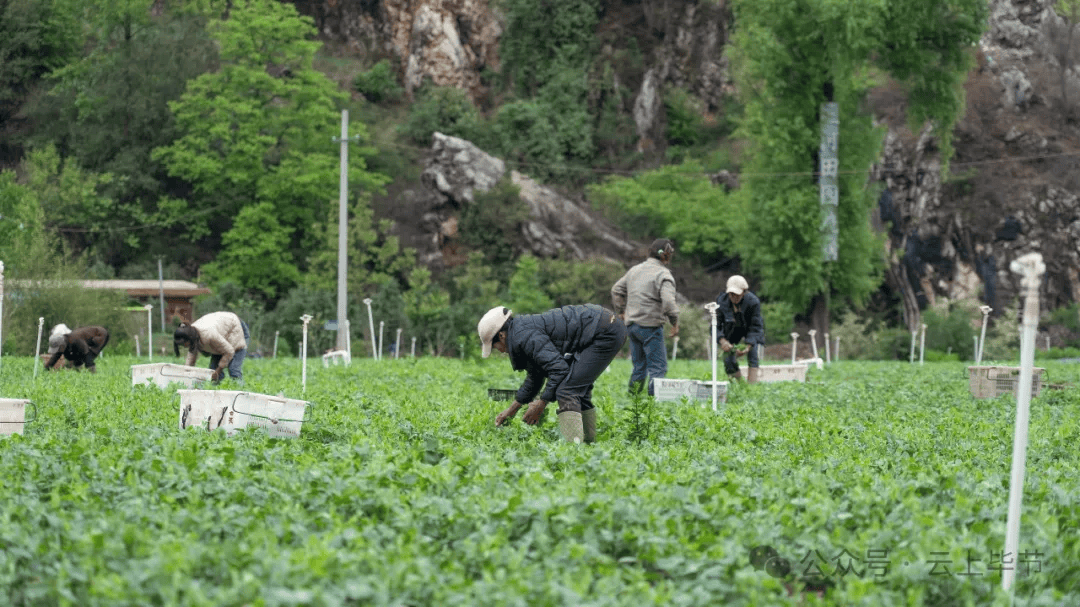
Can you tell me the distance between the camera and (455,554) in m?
5.43

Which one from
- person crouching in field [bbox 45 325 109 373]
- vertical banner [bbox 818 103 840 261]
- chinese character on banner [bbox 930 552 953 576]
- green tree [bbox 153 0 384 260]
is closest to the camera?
chinese character on banner [bbox 930 552 953 576]

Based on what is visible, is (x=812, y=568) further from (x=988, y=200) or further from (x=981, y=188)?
(x=981, y=188)

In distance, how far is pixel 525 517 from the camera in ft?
19.6

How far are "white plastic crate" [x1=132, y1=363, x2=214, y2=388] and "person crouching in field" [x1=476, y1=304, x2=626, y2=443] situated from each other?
6.21 meters

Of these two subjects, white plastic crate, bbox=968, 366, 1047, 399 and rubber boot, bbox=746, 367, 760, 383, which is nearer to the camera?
white plastic crate, bbox=968, 366, 1047, 399

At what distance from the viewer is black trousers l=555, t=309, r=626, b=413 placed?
363 inches

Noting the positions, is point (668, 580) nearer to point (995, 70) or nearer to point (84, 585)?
point (84, 585)

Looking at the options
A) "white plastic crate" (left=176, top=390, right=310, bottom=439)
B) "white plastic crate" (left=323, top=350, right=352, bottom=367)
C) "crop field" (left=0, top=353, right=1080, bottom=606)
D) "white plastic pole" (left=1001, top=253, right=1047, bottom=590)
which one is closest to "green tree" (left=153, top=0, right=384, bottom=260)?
"white plastic crate" (left=323, top=350, right=352, bottom=367)

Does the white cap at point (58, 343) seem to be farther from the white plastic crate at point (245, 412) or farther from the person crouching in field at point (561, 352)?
the person crouching in field at point (561, 352)

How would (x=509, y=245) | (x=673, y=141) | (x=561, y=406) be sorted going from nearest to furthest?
(x=561, y=406)
(x=509, y=245)
(x=673, y=141)

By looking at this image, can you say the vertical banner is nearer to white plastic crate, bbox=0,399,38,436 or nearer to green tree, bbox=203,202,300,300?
green tree, bbox=203,202,300,300

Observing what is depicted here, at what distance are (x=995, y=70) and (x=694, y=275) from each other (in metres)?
15.5

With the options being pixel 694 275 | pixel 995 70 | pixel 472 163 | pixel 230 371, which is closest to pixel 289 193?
pixel 472 163

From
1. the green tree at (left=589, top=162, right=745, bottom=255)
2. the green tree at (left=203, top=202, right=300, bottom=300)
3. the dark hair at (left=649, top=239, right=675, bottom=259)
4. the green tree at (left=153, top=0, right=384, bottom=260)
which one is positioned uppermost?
the green tree at (left=153, top=0, right=384, bottom=260)
